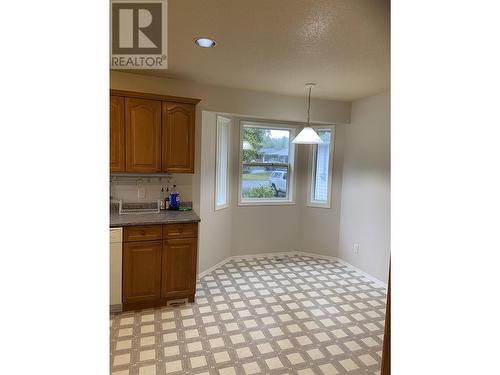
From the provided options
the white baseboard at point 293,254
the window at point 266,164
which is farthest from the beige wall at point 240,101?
the white baseboard at point 293,254

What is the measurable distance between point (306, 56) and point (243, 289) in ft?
8.81

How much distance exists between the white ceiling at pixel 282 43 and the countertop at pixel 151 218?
1.55 metres

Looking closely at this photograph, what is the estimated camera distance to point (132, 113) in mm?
3049

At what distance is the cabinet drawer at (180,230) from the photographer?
9.86 feet

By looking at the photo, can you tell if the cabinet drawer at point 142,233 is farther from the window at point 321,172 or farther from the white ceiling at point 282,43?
the window at point 321,172

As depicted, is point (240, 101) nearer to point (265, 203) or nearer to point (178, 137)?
point (178, 137)

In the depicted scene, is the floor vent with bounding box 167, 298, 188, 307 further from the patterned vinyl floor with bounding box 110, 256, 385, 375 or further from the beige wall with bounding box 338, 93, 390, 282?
the beige wall with bounding box 338, 93, 390, 282

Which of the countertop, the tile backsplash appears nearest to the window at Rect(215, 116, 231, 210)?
the tile backsplash

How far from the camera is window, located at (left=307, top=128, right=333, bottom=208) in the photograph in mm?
4676

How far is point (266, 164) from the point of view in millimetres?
4785

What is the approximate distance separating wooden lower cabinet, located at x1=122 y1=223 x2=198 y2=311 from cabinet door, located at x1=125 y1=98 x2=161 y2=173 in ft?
2.33
